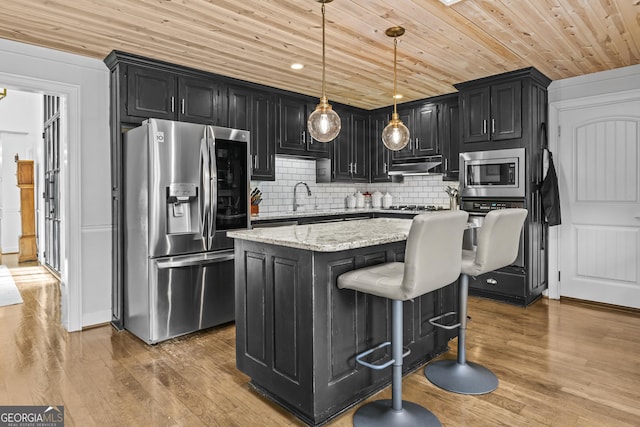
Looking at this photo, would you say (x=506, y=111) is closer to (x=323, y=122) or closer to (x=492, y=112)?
(x=492, y=112)

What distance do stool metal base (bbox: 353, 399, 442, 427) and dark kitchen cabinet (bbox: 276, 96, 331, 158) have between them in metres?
3.38

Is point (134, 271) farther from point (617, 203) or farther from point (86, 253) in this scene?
point (617, 203)

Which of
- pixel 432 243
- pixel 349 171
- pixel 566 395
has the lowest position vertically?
pixel 566 395

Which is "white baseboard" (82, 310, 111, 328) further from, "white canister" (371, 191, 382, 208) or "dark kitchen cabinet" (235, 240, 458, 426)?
"white canister" (371, 191, 382, 208)

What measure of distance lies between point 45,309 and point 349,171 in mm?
4151

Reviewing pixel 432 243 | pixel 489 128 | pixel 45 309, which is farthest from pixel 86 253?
pixel 489 128

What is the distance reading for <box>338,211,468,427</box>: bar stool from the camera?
1854 millimetres

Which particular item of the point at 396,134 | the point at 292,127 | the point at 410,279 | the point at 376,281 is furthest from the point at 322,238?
the point at 292,127

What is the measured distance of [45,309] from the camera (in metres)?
4.23

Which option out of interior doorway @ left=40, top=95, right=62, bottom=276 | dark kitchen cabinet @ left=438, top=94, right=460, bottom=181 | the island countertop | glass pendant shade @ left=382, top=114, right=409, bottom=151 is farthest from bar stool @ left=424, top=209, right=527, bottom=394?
interior doorway @ left=40, top=95, right=62, bottom=276

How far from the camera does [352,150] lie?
590cm

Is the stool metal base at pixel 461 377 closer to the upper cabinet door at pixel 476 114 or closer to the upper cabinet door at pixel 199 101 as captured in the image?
the upper cabinet door at pixel 476 114

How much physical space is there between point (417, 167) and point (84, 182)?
4.03 m

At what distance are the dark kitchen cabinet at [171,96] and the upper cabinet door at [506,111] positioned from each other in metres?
3.04
